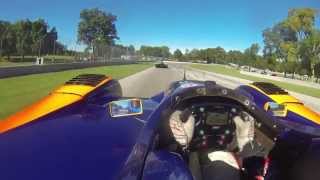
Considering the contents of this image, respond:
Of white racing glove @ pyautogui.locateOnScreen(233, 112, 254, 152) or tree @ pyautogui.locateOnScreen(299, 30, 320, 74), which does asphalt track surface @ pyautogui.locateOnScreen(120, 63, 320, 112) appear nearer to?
white racing glove @ pyautogui.locateOnScreen(233, 112, 254, 152)

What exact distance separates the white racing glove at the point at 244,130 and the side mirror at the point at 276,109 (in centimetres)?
223

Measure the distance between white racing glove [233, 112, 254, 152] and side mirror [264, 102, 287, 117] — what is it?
223 cm

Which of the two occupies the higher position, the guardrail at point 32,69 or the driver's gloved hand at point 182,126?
the driver's gloved hand at point 182,126

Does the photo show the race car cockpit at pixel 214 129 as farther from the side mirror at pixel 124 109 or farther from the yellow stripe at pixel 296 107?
the yellow stripe at pixel 296 107

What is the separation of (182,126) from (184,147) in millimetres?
168

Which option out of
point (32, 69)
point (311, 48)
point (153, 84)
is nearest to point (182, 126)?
point (153, 84)

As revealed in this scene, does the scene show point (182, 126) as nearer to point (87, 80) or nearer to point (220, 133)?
point (220, 133)

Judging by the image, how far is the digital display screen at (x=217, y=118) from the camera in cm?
436

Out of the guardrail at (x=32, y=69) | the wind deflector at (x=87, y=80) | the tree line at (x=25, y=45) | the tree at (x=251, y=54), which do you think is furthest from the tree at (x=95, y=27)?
the wind deflector at (x=87, y=80)

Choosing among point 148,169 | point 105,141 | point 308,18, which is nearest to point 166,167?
point 148,169

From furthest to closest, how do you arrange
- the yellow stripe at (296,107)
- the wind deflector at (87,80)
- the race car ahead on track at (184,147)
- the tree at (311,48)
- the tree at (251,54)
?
the tree at (251,54)
the tree at (311,48)
the wind deflector at (87,80)
the yellow stripe at (296,107)
the race car ahead on track at (184,147)

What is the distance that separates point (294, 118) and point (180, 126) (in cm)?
302

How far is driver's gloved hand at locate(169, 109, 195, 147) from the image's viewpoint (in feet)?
13.9

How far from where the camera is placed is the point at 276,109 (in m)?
6.64
